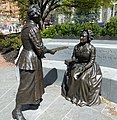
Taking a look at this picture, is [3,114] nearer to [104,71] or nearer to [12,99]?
[12,99]

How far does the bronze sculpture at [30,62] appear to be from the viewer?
9.87ft

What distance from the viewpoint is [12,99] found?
4164 millimetres

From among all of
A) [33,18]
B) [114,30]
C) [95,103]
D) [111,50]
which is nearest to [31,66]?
[33,18]

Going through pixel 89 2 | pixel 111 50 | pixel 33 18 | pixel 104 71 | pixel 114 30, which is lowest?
pixel 104 71

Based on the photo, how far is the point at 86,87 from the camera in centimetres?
383

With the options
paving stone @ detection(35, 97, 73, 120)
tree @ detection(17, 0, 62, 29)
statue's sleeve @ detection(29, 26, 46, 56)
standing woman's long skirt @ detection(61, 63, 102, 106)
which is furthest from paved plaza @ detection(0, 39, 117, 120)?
tree @ detection(17, 0, 62, 29)

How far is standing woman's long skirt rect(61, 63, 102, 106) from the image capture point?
3.84 meters

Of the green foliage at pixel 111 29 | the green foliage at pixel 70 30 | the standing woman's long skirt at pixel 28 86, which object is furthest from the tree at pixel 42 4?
the standing woman's long skirt at pixel 28 86

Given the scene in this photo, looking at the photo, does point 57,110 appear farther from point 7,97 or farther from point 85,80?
point 7,97

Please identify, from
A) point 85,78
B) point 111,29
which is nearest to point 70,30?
point 111,29

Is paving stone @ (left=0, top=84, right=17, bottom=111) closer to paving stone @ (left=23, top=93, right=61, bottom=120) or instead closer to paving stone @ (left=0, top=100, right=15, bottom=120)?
paving stone @ (left=0, top=100, right=15, bottom=120)

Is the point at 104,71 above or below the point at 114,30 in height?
below

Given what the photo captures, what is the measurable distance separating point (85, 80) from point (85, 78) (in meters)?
0.04

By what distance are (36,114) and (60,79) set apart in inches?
57.4
